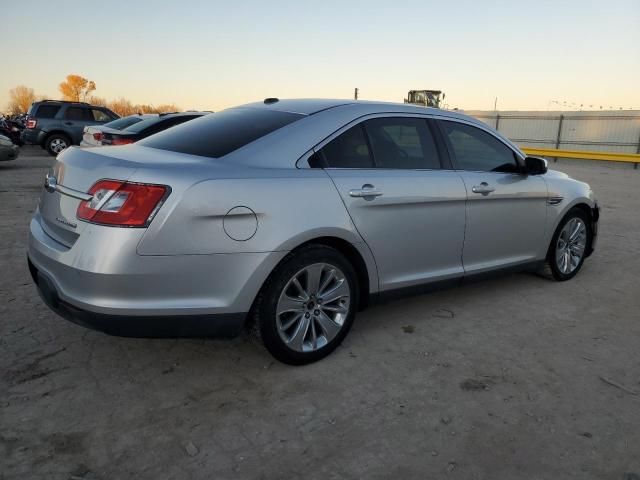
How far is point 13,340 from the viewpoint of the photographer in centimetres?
333

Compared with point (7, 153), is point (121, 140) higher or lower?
higher

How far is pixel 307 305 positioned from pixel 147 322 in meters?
0.93

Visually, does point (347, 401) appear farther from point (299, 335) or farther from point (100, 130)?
point (100, 130)

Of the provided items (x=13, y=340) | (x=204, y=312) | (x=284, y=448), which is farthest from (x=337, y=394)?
(x=13, y=340)

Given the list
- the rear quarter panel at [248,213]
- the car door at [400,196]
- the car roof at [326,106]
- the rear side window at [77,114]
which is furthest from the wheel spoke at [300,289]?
the rear side window at [77,114]

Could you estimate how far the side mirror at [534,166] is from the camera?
14.4ft

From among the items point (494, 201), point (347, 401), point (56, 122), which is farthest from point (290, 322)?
point (56, 122)

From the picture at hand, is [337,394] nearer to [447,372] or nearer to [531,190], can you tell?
[447,372]

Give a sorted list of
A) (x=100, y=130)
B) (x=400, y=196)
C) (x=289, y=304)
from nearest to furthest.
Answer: (x=289, y=304) → (x=400, y=196) → (x=100, y=130)

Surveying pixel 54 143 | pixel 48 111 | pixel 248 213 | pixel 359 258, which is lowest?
A: pixel 54 143

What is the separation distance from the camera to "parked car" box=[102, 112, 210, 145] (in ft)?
27.8

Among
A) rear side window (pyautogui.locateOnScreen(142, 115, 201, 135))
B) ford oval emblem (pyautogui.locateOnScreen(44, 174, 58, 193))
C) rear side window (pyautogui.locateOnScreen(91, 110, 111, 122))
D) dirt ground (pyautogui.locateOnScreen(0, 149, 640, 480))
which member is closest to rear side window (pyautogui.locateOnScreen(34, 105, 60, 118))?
rear side window (pyautogui.locateOnScreen(91, 110, 111, 122))

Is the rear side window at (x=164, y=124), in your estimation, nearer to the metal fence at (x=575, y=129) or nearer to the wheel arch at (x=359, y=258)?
the wheel arch at (x=359, y=258)

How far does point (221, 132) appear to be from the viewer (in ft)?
10.8
